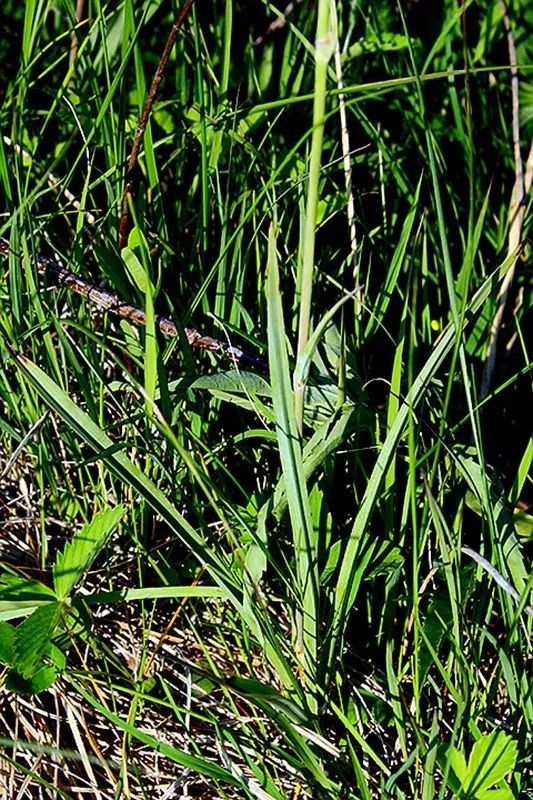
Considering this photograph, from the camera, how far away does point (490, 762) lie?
0.96 metres

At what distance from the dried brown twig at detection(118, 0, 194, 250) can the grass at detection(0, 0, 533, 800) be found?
0.01 metres

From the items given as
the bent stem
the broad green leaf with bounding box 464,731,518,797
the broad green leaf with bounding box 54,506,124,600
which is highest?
the bent stem

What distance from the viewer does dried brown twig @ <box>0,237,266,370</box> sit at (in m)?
1.23

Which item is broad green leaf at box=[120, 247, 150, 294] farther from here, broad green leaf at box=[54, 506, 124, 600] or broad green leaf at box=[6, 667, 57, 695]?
broad green leaf at box=[6, 667, 57, 695]

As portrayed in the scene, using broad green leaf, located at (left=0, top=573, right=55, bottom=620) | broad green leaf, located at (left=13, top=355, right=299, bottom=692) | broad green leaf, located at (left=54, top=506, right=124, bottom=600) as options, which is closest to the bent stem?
broad green leaf, located at (left=13, top=355, right=299, bottom=692)

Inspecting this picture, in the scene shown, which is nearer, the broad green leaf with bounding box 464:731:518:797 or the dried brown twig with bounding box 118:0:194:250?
the broad green leaf with bounding box 464:731:518:797

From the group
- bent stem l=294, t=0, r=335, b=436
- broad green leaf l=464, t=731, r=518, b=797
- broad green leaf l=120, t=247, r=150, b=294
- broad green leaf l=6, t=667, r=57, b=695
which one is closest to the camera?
bent stem l=294, t=0, r=335, b=436

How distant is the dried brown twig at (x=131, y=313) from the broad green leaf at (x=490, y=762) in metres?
0.53

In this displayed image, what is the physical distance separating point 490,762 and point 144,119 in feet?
2.82

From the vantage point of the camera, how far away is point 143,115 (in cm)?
124

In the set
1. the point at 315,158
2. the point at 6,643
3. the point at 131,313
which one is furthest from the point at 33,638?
the point at 315,158

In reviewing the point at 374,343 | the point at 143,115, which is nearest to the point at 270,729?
the point at 374,343

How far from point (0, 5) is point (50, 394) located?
1302 millimetres

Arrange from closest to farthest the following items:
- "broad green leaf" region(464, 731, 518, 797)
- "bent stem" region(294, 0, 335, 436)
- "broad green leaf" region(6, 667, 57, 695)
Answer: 1. "bent stem" region(294, 0, 335, 436)
2. "broad green leaf" region(464, 731, 518, 797)
3. "broad green leaf" region(6, 667, 57, 695)
